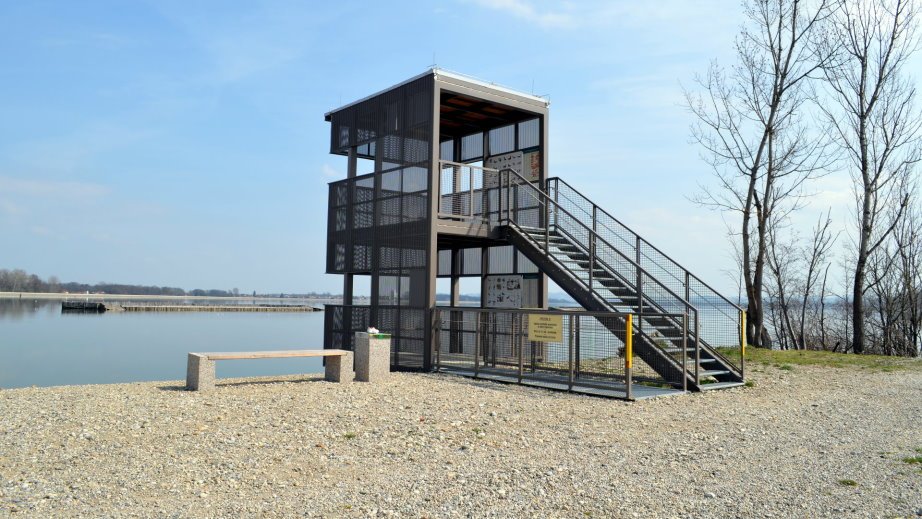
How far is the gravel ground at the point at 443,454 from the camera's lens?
5.53m

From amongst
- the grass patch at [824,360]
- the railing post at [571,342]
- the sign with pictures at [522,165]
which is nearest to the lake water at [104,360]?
the sign with pictures at [522,165]

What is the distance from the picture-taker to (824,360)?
1862 centimetres

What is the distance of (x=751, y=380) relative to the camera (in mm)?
14344

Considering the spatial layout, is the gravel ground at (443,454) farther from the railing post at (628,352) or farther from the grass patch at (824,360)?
the grass patch at (824,360)

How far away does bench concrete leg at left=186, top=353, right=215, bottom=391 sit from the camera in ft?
37.4

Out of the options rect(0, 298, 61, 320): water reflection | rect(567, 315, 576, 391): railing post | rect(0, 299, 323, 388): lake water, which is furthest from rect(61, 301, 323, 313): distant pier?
rect(567, 315, 576, 391): railing post

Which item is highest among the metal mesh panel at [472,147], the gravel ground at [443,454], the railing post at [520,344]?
the metal mesh panel at [472,147]

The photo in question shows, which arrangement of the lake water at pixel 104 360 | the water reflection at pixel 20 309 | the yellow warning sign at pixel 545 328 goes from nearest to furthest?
1. the yellow warning sign at pixel 545 328
2. the lake water at pixel 104 360
3. the water reflection at pixel 20 309

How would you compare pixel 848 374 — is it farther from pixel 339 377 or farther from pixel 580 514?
pixel 580 514

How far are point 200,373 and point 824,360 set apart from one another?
15517 millimetres

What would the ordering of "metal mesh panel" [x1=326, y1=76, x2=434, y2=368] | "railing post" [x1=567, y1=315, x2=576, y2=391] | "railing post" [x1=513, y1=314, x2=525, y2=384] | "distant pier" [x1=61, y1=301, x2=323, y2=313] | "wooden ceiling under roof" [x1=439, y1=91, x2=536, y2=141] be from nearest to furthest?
"railing post" [x1=567, y1=315, x2=576, y2=391], "railing post" [x1=513, y1=314, x2=525, y2=384], "metal mesh panel" [x1=326, y1=76, x2=434, y2=368], "wooden ceiling under roof" [x1=439, y1=91, x2=536, y2=141], "distant pier" [x1=61, y1=301, x2=323, y2=313]

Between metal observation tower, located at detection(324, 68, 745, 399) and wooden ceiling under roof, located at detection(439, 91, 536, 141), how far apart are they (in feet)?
0.17

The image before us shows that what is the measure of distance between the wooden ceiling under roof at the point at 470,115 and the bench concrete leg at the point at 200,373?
26.2 feet

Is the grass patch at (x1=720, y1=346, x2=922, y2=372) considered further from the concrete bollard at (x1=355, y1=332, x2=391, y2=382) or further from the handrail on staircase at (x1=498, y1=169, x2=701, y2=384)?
the concrete bollard at (x1=355, y1=332, x2=391, y2=382)
